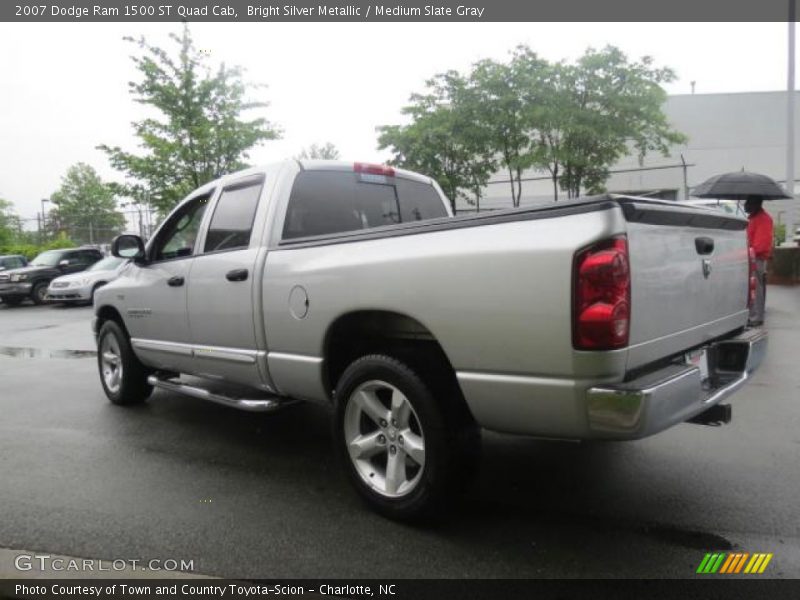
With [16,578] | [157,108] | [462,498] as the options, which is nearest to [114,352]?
[16,578]

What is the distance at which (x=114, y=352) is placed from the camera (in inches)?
221

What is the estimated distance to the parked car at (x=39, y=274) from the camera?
18234mm

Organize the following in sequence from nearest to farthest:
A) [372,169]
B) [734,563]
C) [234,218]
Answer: [734,563] < [234,218] < [372,169]

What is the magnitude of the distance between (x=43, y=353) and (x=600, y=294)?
9.31m

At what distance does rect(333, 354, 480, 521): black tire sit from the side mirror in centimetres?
269

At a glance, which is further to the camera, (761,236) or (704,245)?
(761,236)

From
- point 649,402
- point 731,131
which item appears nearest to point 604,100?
point 649,402

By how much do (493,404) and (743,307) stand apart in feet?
6.23

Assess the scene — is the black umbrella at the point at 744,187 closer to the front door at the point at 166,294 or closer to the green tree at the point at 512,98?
the front door at the point at 166,294

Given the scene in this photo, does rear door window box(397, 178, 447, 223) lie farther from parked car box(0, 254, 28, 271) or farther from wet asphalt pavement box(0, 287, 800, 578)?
parked car box(0, 254, 28, 271)

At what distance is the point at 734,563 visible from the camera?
2650 millimetres

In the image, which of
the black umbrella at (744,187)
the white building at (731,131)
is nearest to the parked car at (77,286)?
the black umbrella at (744,187)

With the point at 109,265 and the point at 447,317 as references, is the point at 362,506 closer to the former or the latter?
the point at 447,317

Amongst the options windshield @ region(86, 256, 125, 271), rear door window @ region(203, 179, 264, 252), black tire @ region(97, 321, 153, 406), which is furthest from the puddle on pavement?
windshield @ region(86, 256, 125, 271)
